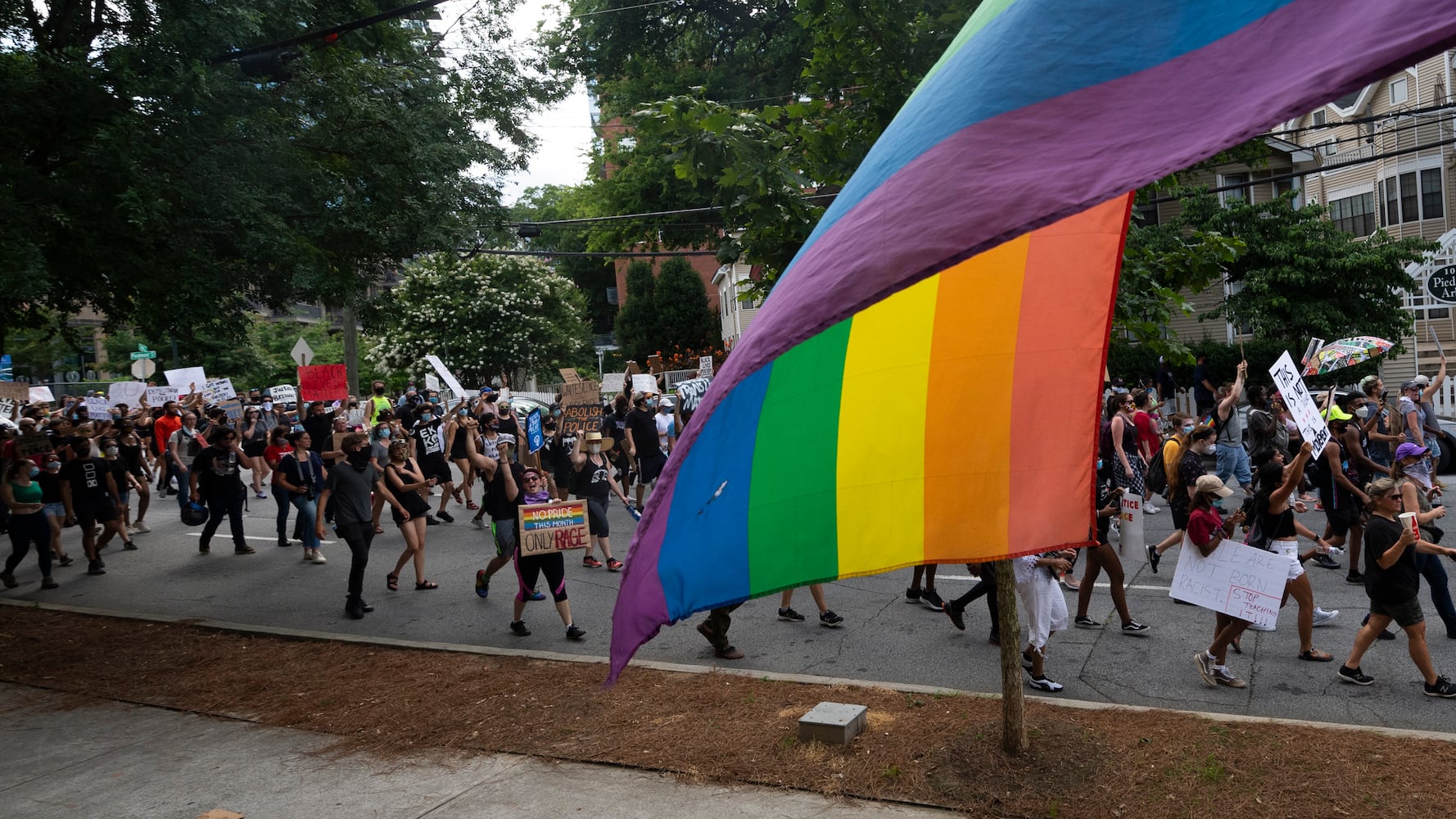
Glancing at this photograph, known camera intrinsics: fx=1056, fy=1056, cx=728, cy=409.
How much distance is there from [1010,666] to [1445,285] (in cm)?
1545

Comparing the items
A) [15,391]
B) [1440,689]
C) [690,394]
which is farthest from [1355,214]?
[15,391]

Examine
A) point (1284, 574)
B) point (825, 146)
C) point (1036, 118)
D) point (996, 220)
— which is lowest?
point (1284, 574)

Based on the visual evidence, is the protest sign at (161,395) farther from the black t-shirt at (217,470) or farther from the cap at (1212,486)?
the cap at (1212,486)

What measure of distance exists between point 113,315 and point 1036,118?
41.4 ft

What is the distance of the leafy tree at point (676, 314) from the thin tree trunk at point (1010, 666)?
1967 inches

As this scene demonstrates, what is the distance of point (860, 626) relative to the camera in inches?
400

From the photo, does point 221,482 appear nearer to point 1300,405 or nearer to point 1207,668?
point 1207,668

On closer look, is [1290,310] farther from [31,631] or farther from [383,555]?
[31,631]

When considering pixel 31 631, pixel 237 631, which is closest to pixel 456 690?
pixel 237 631

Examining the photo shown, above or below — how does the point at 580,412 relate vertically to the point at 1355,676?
above

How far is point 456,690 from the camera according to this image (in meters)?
8.80

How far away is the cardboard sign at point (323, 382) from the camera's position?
21703 millimetres

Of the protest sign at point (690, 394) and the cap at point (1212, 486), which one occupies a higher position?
the protest sign at point (690, 394)

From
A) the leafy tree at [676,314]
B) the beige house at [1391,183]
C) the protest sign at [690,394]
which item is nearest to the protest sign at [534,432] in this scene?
the protest sign at [690,394]
